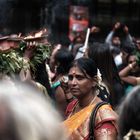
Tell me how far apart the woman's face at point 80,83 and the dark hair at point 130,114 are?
206 centimetres

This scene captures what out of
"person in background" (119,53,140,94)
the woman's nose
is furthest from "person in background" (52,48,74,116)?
the woman's nose

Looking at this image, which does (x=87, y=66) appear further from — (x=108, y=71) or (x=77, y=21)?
(x=77, y=21)

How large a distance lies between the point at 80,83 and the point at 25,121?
2563mm

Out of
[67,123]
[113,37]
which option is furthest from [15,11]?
[67,123]

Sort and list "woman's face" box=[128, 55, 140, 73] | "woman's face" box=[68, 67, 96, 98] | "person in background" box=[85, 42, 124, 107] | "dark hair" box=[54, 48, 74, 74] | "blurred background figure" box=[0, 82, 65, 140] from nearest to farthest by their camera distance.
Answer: "blurred background figure" box=[0, 82, 65, 140], "woman's face" box=[68, 67, 96, 98], "person in background" box=[85, 42, 124, 107], "dark hair" box=[54, 48, 74, 74], "woman's face" box=[128, 55, 140, 73]

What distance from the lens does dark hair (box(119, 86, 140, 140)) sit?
317cm

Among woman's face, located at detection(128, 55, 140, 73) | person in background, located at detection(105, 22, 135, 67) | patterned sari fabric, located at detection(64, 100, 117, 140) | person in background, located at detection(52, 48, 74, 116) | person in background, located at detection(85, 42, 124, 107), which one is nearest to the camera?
patterned sari fabric, located at detection(64, 100, 117, 140)

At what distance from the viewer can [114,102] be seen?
6285 mm

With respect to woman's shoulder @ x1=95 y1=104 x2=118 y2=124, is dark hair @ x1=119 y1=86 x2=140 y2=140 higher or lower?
higher

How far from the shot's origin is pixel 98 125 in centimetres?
484

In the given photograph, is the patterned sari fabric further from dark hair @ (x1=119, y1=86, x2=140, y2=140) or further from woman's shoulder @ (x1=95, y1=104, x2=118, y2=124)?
dark hair @ (x1=119, y1=86, x2=140, y2=140)

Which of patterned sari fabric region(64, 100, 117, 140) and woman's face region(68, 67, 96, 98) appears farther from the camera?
woman's face region(68, 67, 96, 98)

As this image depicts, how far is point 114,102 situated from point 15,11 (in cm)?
1349

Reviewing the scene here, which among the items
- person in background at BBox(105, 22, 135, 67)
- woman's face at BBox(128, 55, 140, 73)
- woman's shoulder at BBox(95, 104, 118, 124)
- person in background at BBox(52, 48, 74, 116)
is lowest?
person in background at BBox(105, 22, 135, 67)
